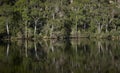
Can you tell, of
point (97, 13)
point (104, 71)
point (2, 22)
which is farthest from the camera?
point (97, 13)

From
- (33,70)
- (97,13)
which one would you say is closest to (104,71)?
(33,70)

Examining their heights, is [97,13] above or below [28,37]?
above

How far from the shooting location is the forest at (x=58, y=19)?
65.5m

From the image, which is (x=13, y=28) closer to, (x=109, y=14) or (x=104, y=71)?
(x=109, y=14)

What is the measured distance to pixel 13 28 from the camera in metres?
65.8

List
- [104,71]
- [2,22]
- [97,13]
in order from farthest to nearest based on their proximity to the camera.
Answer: [97,13], [2,22], [104,71]

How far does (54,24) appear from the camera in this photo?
67.1 m

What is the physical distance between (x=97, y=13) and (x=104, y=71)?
50.3 m

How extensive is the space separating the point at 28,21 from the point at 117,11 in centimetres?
2165

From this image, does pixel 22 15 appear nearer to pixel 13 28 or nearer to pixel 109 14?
pixel 13 28

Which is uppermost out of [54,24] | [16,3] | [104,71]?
[16,3]

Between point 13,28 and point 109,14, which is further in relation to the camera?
point 109,14

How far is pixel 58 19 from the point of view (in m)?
68.6

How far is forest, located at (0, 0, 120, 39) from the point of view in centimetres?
6550
